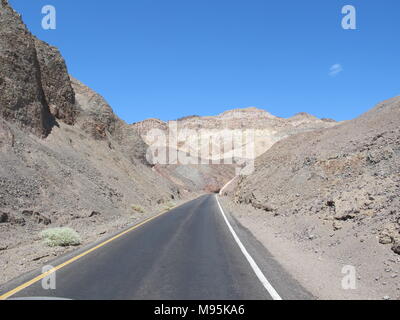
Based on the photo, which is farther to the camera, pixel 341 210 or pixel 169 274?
pixel 341 210

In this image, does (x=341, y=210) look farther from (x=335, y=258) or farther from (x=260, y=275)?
(x=260, y=275)

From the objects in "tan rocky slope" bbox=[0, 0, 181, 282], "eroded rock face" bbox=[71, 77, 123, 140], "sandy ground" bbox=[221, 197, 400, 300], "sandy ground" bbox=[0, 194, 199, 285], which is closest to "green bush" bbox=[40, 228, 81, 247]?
"sandy ground" bbox=[0, 194, 199, 285]

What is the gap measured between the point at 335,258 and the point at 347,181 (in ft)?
21.6

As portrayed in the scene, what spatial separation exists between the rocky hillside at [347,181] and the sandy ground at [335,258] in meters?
0.34

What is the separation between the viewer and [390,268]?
6.95 metres

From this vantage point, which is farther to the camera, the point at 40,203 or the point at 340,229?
the point at 40,203

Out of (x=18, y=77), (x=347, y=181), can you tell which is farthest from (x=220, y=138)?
(x=347, y=181)

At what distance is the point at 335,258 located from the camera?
8609mm

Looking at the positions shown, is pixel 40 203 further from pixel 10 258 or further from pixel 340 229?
pixel 340 229

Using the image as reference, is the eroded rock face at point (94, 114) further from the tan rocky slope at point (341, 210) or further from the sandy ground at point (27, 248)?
the sandy ground at point (27, 248)

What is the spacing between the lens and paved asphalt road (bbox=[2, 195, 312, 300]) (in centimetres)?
587
